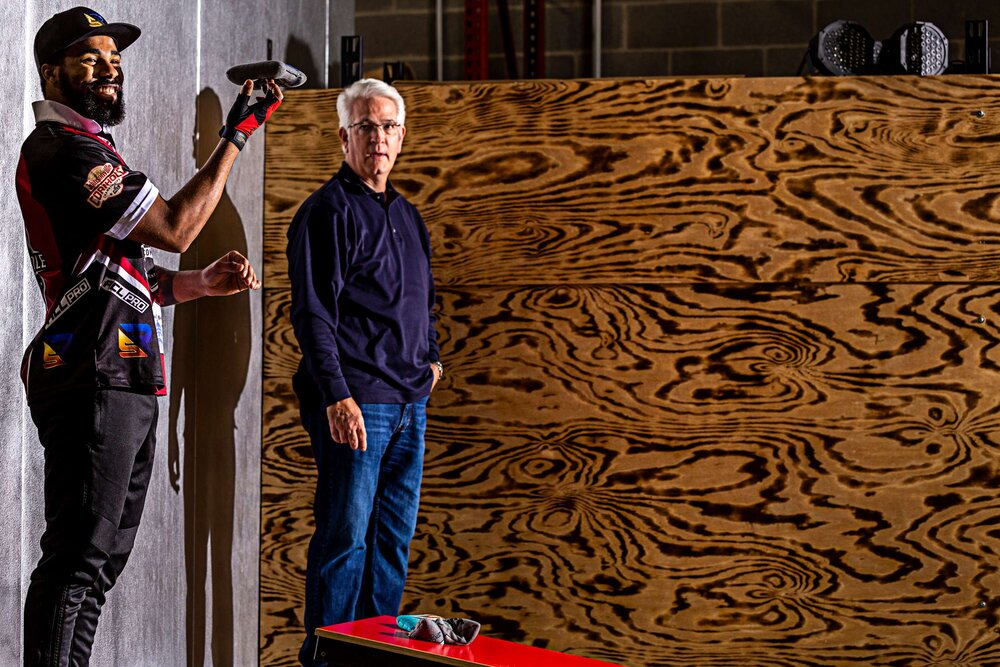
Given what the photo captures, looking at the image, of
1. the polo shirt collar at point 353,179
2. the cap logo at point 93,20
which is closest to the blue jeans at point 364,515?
the polo shirt collar at point 353,179

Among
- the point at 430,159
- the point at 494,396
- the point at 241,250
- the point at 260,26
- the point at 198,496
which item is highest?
the point at 260,26

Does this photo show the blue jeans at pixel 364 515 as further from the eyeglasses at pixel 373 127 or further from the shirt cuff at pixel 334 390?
the eyeglasses at pixel 373 127

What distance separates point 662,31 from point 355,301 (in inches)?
80.0

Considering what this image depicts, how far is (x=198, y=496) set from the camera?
103 inches

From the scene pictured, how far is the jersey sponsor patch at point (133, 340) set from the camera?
1.77m

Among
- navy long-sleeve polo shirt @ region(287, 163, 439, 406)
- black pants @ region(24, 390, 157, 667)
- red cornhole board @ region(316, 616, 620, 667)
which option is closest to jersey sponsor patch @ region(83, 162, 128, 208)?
black pants @ region(24, 390, 157, 667)

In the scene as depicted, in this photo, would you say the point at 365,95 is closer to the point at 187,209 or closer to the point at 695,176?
the point at 187,209

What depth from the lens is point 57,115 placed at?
1.72 meters

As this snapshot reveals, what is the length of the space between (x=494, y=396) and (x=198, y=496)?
0.88m

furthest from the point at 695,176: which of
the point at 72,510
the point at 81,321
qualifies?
the point at 72,510

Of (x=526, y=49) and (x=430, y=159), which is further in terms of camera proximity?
(x=526, y=49)

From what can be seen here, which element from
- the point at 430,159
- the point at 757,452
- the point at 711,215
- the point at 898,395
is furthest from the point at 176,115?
the point at 898,395

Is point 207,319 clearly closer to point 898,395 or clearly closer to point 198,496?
point 198,496

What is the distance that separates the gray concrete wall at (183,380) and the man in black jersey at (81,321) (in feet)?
0.17
